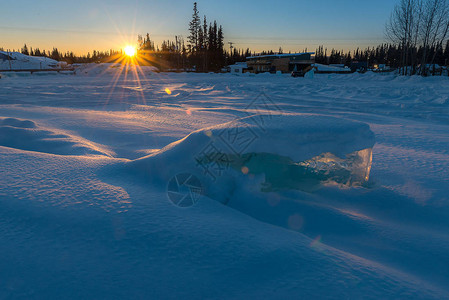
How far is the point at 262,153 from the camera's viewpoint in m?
2.10

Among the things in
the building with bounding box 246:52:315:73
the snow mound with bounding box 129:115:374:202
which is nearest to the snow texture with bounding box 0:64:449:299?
the snow mound with bounding box 129:115:374:202

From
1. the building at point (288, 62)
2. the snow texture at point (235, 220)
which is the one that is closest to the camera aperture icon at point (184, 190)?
the snow texture at point (235, 220)

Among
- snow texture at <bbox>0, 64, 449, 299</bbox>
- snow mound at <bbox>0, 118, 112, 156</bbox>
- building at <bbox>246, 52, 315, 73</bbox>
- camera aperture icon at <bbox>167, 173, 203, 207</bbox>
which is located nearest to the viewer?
snow texture at <bbox>0, 64, 449, 299</bbox>

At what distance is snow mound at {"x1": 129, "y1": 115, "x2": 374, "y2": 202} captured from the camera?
2.08 metres

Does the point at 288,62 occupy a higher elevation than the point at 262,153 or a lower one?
higher

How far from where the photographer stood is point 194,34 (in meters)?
50.7

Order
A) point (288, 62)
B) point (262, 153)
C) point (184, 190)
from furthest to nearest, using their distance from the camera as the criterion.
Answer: point (288, 62), point (262, 153), point (184, 190)

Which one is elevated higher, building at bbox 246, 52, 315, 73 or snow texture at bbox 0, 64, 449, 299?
building at bbox 246, 52, 315, 73

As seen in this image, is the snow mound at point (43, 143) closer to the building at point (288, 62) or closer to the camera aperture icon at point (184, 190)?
the camera aperture icon at point (184, 190)

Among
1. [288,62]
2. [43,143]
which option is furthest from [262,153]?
[288,62]

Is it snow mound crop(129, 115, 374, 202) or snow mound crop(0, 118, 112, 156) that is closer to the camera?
snow mound crop(129, 115, 374, 202)

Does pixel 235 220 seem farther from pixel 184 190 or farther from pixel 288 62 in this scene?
pixel 288 62

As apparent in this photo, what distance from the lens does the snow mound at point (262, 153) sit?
2080 millimetres

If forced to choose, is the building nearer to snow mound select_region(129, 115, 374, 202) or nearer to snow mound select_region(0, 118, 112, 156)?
snow mound select_region(0, 118, 112, 156)
